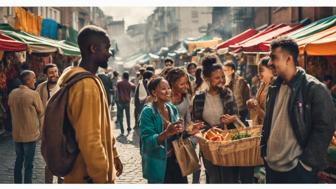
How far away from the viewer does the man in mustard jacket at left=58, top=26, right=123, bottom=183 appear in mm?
3098

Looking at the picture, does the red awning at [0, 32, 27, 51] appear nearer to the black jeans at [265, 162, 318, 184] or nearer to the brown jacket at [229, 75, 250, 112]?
the brown jacket at [229, 75, 250, 112]

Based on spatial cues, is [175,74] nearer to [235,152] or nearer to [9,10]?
[235,152]

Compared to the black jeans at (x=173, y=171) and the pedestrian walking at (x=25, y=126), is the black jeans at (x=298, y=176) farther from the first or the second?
the pedestrian walking at (x=25, y=126)

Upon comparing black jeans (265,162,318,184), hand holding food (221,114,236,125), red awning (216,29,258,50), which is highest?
red awning (216,29,258,50)

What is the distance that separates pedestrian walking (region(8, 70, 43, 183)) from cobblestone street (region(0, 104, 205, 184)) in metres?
0.71

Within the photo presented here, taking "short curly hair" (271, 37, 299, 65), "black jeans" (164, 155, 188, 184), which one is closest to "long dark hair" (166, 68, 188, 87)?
"black jeans" (164, 155, 188, 184)

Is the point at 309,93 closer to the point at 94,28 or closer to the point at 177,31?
the point at 94,28

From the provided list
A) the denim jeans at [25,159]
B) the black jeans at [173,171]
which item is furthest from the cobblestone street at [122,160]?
the black jeans at [173,171]

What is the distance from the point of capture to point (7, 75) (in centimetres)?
1208

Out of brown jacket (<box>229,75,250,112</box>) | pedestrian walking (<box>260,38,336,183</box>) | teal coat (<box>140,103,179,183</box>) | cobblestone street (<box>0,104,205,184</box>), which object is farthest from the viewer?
brown jacket (<box>229,75,250,112</box>)

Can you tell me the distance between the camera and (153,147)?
4605 mm

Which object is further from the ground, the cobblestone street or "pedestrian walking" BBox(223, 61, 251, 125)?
"pedestrian walking" BBox(223, 61, 251, 125)

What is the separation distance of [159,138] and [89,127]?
1.53 meters

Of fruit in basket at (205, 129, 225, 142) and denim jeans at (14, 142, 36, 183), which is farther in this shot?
denim jeans at (14, 142, 36, 183)
